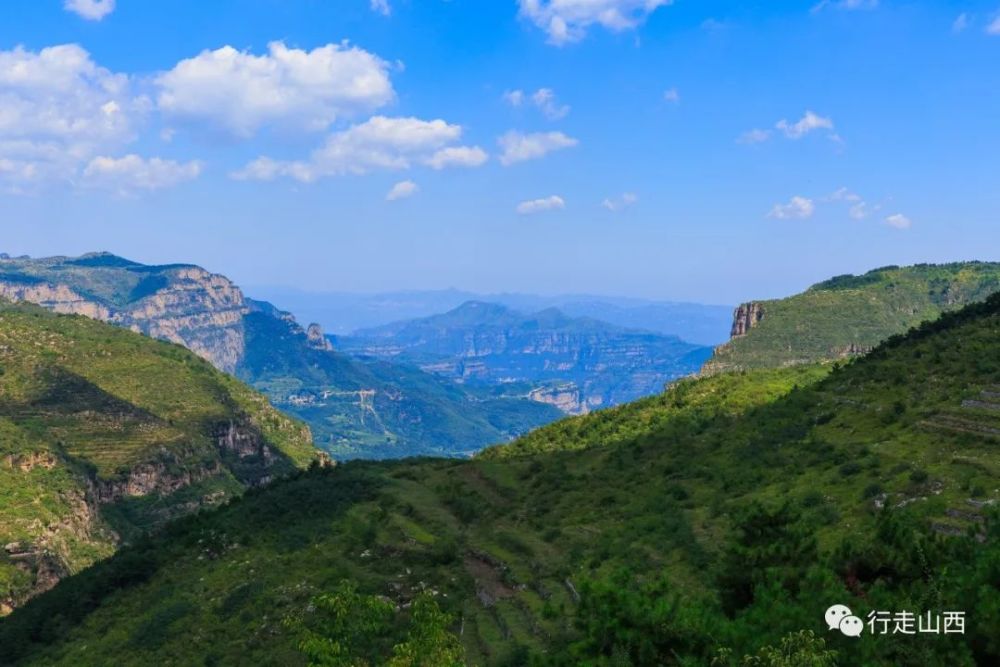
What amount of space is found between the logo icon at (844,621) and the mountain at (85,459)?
113m

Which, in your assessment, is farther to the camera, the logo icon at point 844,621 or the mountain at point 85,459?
the mountain at point 85,459

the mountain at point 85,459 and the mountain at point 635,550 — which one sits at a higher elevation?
the mountain at point 635,550

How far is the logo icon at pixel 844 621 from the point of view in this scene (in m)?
24.8

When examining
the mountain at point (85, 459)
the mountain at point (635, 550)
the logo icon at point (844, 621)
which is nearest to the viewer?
the logo icon at point (844, 621)

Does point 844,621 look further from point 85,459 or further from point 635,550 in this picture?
point 85,459

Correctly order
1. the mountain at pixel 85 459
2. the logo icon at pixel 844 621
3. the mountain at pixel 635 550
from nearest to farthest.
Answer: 1. the logo icon at pixel 844 621
2. the mountain at pixel 635 550
3. the mountain at pixel 85 459

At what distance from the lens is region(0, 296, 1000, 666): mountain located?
28.3 metres

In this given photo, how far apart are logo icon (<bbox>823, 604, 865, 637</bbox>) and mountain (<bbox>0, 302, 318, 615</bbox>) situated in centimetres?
11267

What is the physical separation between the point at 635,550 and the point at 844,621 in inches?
1144

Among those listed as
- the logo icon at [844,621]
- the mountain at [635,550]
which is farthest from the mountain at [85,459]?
the logo icon at [844,621]

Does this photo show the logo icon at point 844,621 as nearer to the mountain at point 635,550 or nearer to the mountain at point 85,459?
the mountain at point 635,550

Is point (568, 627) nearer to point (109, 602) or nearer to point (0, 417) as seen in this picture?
point (109, 602)

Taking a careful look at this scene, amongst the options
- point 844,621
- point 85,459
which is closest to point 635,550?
point 844,621

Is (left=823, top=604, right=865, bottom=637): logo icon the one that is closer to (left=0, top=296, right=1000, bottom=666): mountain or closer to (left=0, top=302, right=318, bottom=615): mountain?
(left=0, top=296, right=1000, bottom=666): mountain
